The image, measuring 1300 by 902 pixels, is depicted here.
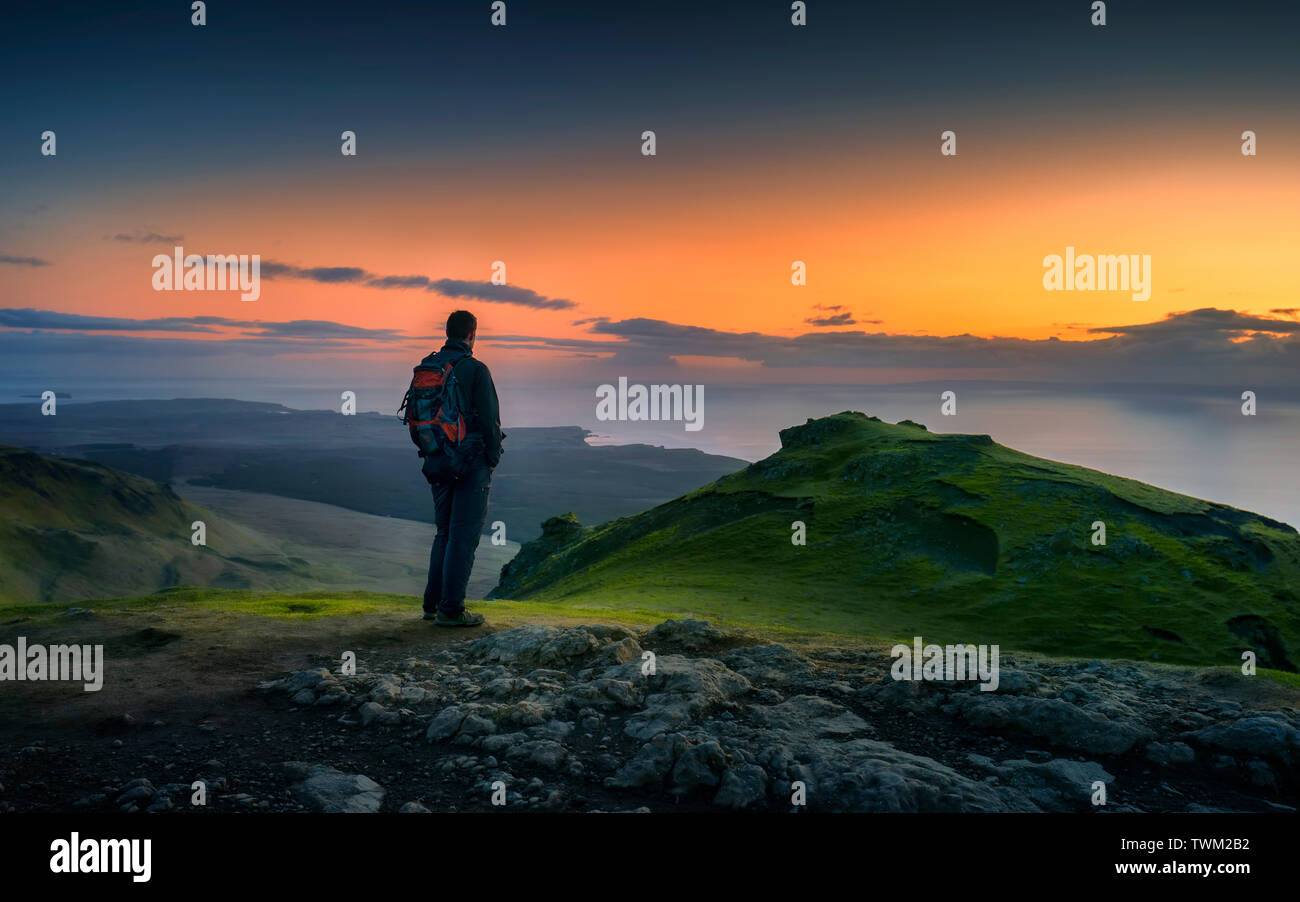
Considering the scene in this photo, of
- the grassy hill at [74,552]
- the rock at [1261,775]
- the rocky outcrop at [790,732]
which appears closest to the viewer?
the rocky outcrop at [790,732]

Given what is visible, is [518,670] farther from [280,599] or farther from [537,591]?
[537,591]

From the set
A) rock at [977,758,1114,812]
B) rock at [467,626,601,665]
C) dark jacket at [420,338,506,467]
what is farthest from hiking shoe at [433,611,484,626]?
rock at [977,758,1114,812]

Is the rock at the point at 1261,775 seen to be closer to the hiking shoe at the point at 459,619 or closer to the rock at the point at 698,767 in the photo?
the rock at the point at 698,767

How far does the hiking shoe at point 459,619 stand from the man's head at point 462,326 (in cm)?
565

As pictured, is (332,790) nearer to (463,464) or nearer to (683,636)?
(463,464)

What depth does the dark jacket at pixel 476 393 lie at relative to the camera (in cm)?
1481

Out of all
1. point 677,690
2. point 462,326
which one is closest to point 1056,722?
point 677,690

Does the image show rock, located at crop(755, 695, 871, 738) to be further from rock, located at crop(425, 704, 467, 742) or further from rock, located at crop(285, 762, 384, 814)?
rock, located at crop(285, 762, 384, 814)

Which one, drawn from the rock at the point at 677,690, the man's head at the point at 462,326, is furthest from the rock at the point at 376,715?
the man's head at the point at 462,326

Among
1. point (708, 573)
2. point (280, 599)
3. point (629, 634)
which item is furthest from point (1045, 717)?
point (708, 573)

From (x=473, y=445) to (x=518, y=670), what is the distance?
462 cm

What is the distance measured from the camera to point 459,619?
15930 mm

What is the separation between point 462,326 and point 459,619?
609 centimetres

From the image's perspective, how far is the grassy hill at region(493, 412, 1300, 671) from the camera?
101ft
